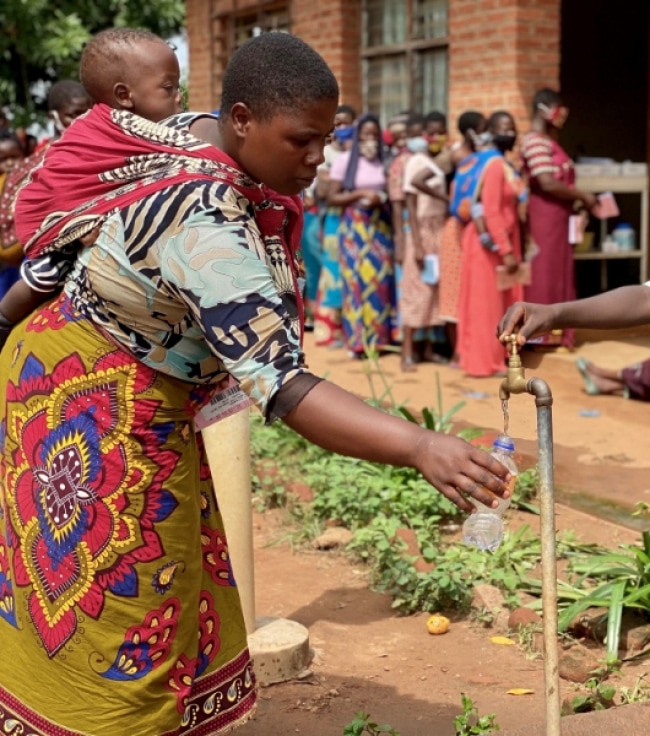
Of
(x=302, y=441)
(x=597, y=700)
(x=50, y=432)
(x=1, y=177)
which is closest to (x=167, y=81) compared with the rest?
(x=50, y=432)

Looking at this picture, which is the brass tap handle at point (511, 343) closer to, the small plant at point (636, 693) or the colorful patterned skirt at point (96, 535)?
the colorful patterned skirt at point (96, 535)

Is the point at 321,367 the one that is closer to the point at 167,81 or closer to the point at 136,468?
the point at 167,81

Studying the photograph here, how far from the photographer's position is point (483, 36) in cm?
827

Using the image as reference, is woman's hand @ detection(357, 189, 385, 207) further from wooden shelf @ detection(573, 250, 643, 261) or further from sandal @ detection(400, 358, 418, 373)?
wooden shelf @ detection(573, 250, 643, 261)

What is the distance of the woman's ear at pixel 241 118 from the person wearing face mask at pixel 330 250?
696 centimetres

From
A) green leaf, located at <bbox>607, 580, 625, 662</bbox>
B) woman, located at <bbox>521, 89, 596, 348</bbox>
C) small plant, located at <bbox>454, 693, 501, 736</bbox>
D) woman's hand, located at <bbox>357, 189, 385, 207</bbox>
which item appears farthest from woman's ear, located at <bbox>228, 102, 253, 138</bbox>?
woman's hand, located at <bbox>357, 189, 385, 207</bbox>

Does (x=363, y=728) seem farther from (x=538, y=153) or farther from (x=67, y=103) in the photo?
(x=538, y=153)

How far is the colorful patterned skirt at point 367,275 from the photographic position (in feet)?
28.7

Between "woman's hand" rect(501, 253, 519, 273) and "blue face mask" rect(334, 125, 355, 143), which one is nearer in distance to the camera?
"woman's hand" rect(501, 253, 519, 273)

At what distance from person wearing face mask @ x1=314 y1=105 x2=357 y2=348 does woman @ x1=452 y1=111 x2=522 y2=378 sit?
1.48 meters

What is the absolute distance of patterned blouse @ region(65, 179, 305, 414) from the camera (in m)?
1.85

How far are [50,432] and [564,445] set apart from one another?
4343 millimetres

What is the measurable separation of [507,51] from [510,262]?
1.61 meters

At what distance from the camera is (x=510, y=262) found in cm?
775
